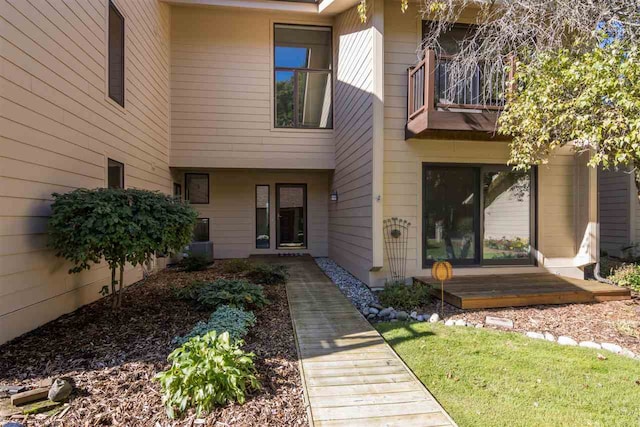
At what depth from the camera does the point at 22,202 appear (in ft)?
11.2

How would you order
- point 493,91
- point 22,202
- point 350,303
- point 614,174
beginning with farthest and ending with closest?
point 614,174, point 493,91, point 350,303, point 22,202

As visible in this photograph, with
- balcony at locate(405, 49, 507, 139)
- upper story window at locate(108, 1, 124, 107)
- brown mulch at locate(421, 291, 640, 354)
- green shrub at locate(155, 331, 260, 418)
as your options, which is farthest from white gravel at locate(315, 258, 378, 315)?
upper story window at locate(108, 1, 124, 107)

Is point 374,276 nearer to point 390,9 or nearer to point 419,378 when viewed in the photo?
point 419,378

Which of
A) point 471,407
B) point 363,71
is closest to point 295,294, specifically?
point 471,407

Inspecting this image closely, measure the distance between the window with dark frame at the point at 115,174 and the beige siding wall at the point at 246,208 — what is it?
360cm

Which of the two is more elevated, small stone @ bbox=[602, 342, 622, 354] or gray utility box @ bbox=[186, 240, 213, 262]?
gray utility box @ bbox=[186, 240, 213, 262]

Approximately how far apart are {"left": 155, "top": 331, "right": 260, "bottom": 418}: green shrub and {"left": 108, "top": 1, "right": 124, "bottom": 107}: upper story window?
470 centimetres

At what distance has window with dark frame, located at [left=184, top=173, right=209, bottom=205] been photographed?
30.9ft

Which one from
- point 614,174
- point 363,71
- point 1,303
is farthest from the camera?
point 614,174

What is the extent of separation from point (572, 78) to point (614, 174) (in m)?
7.50

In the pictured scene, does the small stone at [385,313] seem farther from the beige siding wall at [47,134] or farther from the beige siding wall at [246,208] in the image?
the beige siding wall at [246,208]

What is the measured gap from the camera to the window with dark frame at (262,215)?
9680 mm

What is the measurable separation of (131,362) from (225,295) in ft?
4.97

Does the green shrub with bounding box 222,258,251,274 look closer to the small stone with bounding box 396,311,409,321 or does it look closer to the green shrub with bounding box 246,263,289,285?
the green shrub with bounding box 246,263,289,285
